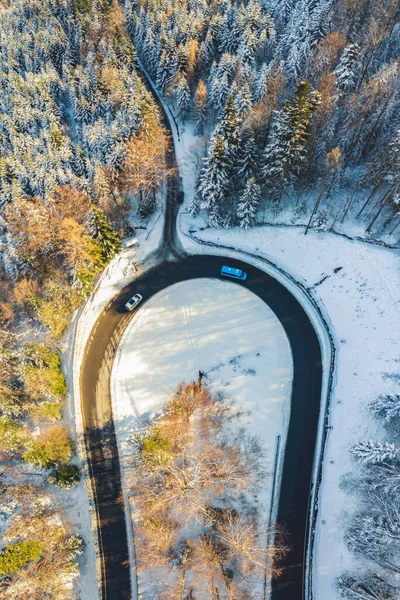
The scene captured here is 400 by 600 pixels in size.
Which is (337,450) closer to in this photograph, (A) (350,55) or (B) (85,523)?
(B) (85,523)

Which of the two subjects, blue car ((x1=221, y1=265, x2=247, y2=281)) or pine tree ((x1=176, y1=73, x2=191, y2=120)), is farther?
pine tree ((x1=176, y1=73, x2=191, y2=120))

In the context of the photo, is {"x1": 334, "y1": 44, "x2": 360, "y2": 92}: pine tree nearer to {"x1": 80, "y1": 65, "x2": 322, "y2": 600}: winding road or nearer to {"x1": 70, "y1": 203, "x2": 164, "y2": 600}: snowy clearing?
{"x1": 80, "y1": 65, "x2": 322, "y2": 600}: winding road

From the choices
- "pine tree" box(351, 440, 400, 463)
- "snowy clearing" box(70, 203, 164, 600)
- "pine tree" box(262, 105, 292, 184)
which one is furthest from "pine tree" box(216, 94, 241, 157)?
"pine tree" box(351, 440, 400, 463)

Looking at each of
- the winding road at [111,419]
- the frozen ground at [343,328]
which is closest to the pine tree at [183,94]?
the frozen ground at [343,328]

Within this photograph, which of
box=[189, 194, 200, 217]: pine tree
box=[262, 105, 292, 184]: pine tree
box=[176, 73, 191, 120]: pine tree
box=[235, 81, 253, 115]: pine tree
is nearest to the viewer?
box=[262, 105, 292, 184]: pine tree

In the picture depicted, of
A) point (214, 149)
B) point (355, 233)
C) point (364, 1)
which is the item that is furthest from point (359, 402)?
point (364, 1)

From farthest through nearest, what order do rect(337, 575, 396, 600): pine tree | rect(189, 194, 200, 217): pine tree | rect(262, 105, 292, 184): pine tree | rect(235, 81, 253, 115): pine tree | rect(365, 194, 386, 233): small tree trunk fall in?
rect(189, 194, 200, 217): pine tree < rect(235, 81, 253, 115): pine tree < rect(365, 194, 386, 233): small tree trunk < rect(262, 105, 292, 184): pine tree < rect(337, 575, 396, 600): pine tree

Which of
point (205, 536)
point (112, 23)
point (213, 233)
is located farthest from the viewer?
point (112, 23)
